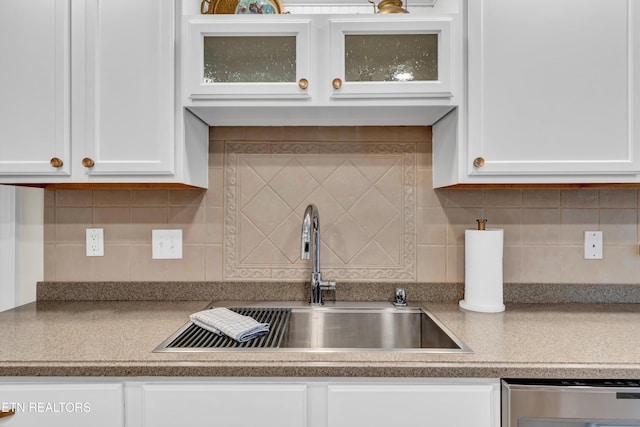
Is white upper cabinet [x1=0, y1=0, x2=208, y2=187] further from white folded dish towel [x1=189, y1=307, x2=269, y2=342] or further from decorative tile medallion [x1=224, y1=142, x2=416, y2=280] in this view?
white folded dish towel [x1=189, y1=307, x2=269, y2=342]

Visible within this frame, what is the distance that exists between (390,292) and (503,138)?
0.72 m

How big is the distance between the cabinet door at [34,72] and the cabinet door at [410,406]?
117cm

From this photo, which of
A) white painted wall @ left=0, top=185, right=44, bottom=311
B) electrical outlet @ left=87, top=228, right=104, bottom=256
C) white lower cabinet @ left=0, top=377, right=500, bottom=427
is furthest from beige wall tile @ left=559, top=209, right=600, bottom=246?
white painted wall @ left=0, top=185, right=44, bottom=311

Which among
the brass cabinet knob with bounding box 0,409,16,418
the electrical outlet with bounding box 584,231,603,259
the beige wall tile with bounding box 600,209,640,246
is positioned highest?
the beige wall tile with bounding box 600,209,640,246

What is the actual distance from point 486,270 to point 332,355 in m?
0.72

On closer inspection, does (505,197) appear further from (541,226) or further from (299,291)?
(299,291)

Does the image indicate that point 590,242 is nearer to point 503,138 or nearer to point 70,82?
point 503,138

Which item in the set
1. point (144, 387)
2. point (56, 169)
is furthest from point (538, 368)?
point (56, 169)

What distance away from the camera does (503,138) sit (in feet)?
4.21

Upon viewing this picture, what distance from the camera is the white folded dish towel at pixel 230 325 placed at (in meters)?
1.16

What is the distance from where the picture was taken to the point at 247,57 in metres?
1.33

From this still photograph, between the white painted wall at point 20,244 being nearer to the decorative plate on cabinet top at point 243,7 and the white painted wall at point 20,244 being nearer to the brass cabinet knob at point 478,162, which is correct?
the decorative plate on cabinet top at point 243,7

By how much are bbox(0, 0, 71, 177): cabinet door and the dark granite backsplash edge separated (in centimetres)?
55

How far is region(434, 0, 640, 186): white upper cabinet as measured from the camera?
1.27 meters
